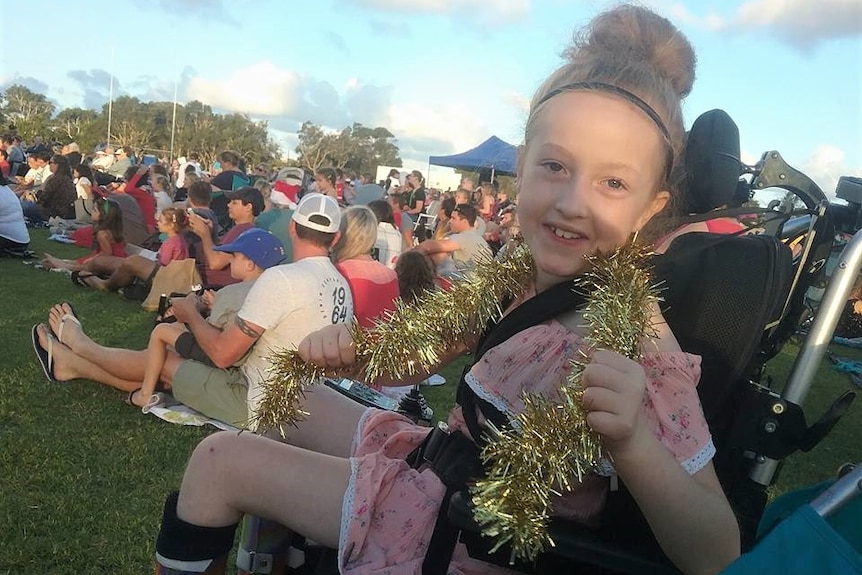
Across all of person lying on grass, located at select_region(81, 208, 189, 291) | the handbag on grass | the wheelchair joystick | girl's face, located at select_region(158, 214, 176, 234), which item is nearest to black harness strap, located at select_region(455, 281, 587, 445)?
the wheelchair joystick

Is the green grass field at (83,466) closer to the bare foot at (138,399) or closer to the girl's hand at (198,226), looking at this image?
the bare foot at (138,399)

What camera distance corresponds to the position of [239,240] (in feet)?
16.7

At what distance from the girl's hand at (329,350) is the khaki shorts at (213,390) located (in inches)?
109

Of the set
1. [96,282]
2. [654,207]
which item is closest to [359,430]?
[654,207]

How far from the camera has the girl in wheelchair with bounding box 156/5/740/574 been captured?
1348 millimetres

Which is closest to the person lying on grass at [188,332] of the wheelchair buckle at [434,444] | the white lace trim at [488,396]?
the wheelchair buckle at [434,444]

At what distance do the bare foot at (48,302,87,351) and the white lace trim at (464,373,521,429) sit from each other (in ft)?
13.2

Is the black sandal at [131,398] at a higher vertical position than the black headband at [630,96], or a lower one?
lower

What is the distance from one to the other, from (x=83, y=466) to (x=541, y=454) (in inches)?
123

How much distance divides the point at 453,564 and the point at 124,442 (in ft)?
10.1

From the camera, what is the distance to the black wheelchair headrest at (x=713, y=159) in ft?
5.71

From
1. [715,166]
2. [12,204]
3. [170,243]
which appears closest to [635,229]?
[715,166]

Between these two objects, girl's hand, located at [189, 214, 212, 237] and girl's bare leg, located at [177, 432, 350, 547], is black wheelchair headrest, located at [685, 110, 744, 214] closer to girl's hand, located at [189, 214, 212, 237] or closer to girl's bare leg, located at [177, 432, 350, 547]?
girl's bare leg, located at [177, 432, 350, 547]

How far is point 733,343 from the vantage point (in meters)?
1.56
